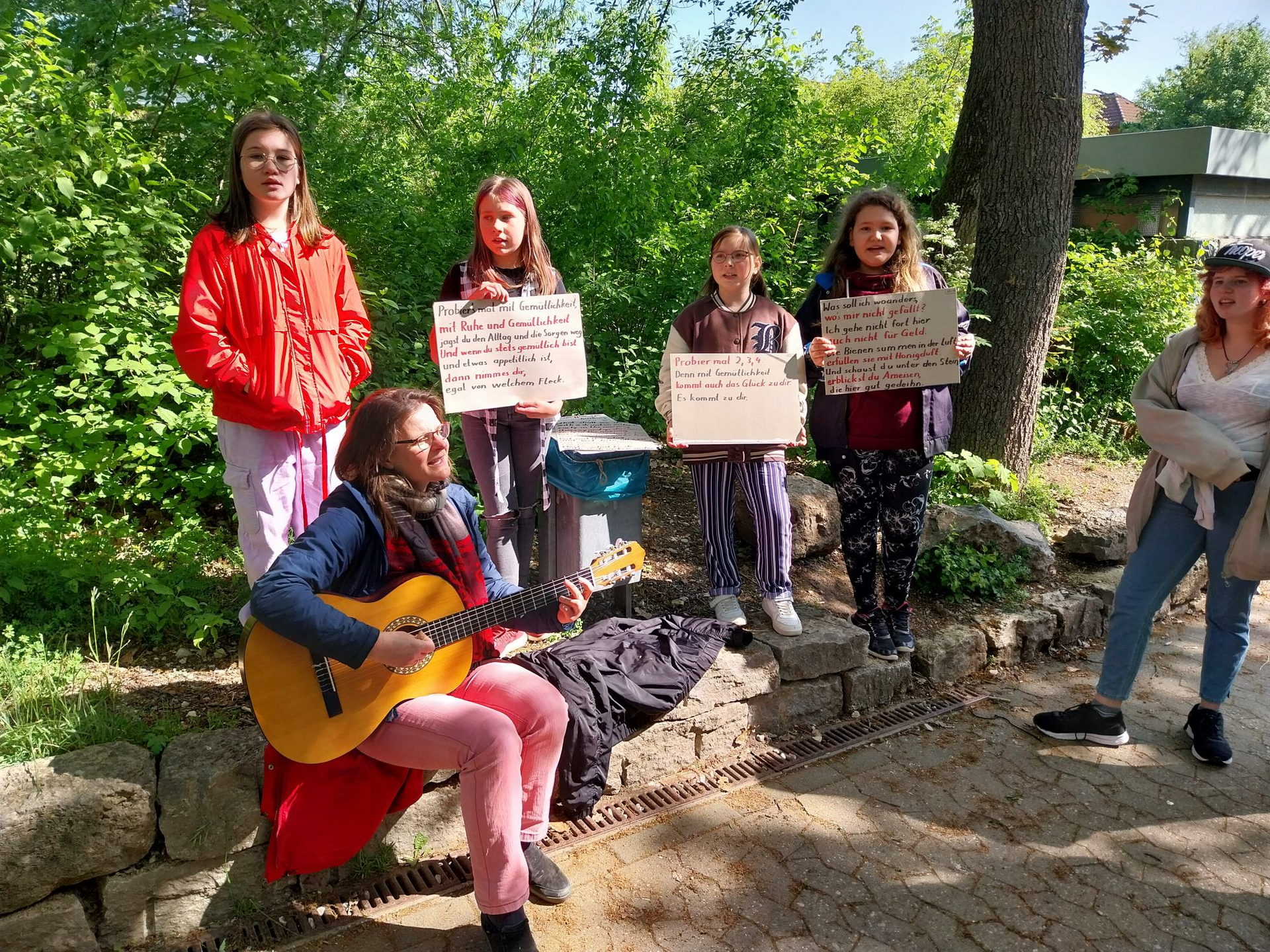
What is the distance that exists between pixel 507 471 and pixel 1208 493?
2885mm

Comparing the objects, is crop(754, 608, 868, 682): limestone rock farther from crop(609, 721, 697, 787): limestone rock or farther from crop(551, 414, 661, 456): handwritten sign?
crop(551, 414, 661, 456): handwritten sign

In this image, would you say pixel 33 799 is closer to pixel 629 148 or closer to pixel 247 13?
pixel 629 148

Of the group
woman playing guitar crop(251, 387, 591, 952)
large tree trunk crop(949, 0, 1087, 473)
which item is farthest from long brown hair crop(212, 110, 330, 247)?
large tree trunk crop(949, 0, 1087, 473)

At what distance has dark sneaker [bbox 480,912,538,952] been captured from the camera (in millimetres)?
2492

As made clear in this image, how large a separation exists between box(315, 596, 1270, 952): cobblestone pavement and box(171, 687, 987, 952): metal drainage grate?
2.7 inches

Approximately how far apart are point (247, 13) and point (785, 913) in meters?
7.06

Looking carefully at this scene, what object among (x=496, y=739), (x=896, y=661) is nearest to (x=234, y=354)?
(x=496, y=739)

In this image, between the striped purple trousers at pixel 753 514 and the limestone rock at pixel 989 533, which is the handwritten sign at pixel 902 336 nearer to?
the striped purple trousers at pixel 753 514

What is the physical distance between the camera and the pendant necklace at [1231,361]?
133 inches

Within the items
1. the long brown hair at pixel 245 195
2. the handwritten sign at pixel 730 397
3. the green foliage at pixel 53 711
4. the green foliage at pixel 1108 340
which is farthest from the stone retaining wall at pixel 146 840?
the green foliage at pixel 1108 340

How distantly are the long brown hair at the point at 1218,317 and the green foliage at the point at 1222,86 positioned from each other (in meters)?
48.4

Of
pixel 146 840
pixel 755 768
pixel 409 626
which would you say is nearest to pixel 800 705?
pixel 755 768

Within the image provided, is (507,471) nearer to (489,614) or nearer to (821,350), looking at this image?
(489,614)

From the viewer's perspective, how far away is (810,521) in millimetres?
4969
